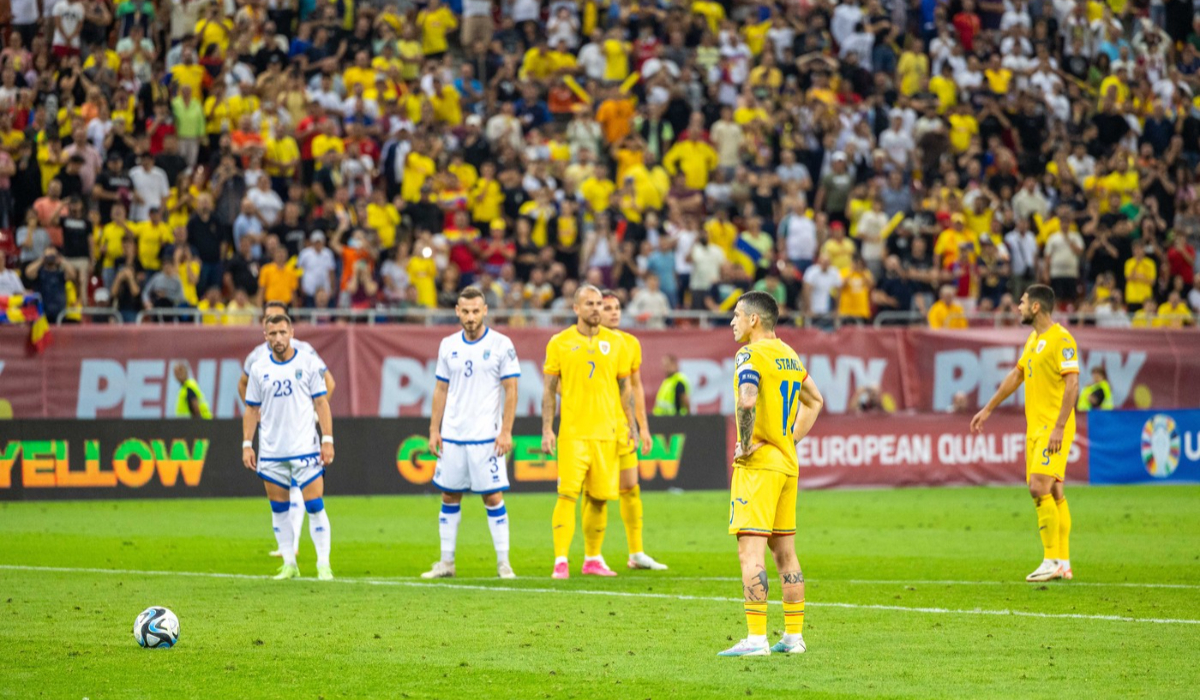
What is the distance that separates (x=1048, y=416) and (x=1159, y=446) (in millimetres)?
13911

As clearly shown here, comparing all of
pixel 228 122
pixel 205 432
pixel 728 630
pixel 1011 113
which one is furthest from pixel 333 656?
pixel 1011 113

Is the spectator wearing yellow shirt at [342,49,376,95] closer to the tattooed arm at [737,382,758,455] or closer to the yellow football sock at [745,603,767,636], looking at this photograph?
the tattooed arm at [737,382,758,455]

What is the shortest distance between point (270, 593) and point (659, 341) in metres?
14.5

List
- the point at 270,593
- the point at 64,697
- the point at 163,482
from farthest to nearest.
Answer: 1. the point at 163,482
2. the point at 270,593
3. the point at 64,697

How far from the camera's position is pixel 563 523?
45.0 ft

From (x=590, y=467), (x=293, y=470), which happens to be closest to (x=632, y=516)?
(x=590, y=467)

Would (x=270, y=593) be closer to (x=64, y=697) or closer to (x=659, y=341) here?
(x=64, y=697)

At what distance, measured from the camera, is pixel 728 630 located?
1045 cm

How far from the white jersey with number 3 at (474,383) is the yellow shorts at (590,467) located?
69 cm

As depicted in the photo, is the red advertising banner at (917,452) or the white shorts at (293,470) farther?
the red advertising banner at (917,452)

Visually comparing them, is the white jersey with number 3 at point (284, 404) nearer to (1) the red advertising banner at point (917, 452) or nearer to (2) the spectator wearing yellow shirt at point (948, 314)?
(1) the red advertising banner at point (917, 452)

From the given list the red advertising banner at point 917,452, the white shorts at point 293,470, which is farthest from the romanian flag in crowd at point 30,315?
the red advertising banner at point 917,452

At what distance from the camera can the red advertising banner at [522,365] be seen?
2339cm

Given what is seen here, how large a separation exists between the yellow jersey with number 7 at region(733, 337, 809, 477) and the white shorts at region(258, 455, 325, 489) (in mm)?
5352
